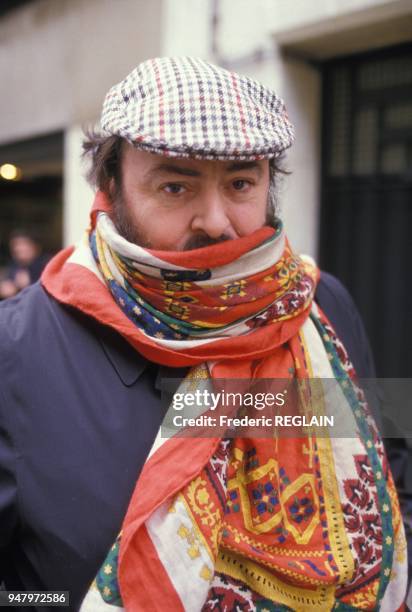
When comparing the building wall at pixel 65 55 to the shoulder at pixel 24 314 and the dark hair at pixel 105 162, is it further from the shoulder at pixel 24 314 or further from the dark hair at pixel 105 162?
the shoulder at pixel 24 314

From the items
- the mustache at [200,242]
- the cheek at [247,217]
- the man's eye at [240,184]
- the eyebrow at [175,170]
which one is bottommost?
the mustache at [200,242]

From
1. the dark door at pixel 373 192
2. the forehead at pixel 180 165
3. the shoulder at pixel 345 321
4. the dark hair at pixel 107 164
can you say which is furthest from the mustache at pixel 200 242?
the dark door at pixel 373 192

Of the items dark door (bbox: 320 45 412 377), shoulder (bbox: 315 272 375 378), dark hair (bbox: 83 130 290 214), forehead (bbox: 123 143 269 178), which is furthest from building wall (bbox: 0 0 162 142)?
forehead (bbox: 123 143 269 178)

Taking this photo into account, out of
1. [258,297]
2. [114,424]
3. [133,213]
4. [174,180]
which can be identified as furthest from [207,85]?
[114,424]

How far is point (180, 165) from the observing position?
4.01 ft

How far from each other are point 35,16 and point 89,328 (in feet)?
17.4

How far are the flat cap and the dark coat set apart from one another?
41 cm

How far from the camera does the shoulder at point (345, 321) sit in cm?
158

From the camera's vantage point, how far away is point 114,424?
1.20m

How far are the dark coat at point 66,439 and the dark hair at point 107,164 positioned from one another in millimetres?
321

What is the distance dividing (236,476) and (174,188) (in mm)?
598

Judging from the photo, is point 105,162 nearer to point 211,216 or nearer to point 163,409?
point 211,216

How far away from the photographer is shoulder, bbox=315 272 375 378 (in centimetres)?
158

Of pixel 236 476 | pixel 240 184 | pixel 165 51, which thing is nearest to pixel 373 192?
pixel 165 51
